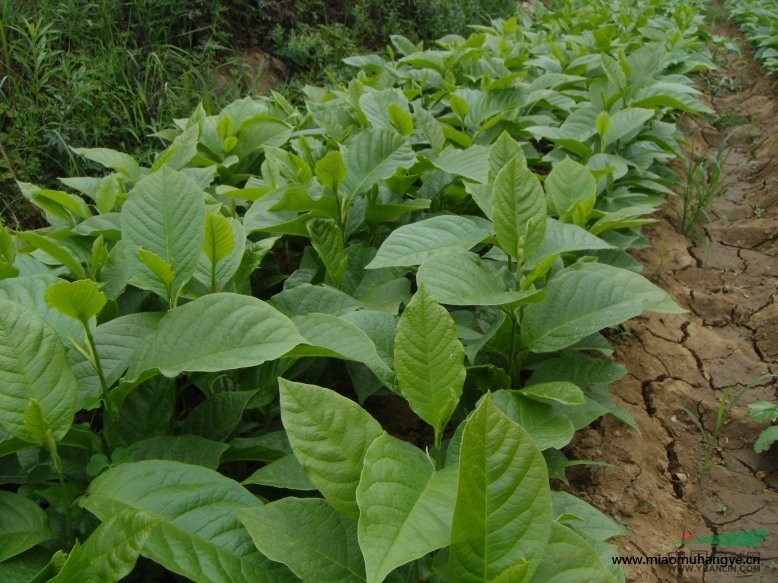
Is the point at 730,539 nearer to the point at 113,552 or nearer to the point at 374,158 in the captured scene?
the point at 374,158

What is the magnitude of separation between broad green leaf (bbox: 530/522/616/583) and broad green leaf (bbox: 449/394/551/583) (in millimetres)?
55

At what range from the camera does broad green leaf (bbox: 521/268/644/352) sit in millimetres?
1317

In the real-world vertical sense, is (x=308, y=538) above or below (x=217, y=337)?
below

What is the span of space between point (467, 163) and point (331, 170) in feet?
1.28

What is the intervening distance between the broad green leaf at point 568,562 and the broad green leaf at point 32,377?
696mm

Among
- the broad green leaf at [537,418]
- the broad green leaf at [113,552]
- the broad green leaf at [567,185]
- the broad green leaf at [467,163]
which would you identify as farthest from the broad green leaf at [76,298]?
the broad green leaf at [567,185]

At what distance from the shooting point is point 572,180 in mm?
1758

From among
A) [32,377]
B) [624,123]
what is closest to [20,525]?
[32,377]

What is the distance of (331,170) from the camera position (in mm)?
1664

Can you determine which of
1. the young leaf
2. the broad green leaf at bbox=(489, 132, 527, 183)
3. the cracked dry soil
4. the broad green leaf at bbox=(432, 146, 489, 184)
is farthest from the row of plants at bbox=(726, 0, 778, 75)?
the broad green leaf at bbox=(489, 132, 527, 183)

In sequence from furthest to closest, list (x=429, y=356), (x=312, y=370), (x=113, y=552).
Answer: (x=312, y=370) < (x=429, y=356) < (x=113, y=552)

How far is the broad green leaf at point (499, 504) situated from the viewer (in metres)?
0.83

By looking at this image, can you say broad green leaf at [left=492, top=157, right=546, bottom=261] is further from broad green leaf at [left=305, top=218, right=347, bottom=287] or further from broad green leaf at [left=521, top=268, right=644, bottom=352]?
broad green leaf at [left=305, top=218, right=347, bottom=287]

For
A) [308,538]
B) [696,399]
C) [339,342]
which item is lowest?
[696,399]
